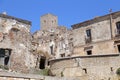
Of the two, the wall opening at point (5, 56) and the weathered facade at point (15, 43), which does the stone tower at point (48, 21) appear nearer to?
the weathered facade at point (15, 43)

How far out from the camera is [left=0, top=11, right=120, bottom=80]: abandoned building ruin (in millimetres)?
22969

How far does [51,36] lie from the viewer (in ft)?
141

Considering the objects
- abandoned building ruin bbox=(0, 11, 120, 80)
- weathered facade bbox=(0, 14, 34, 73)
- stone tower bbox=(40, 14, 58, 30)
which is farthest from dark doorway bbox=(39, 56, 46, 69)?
stone tower bbox=(40, 14, 58, 30)

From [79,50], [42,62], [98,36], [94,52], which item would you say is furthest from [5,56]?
[98,36]

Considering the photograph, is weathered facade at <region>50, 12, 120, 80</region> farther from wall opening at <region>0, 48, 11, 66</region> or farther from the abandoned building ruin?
wall opening at <region>0, 48, 11, 66</region>

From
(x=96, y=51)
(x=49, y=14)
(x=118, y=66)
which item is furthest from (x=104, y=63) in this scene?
(x=49, y=14)

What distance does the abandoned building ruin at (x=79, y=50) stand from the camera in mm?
22969

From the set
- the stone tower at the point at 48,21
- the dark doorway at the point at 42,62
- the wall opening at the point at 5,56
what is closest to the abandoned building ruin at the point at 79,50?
the wall opening at the point at 5,56

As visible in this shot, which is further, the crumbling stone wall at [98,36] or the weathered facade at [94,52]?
the crumbling stone wall at [98,36]

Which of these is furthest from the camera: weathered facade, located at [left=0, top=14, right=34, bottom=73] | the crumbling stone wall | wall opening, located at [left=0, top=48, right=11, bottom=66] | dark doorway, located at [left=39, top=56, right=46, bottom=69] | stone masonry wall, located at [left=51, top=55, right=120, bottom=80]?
dark doorway, located at [left=39, top=56, right=46, bottom=69]

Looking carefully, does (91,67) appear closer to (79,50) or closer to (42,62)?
(79,50)

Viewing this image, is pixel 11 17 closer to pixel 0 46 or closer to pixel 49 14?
pixel 0 46

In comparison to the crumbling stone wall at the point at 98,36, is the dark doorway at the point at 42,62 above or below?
below

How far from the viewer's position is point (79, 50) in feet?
107
